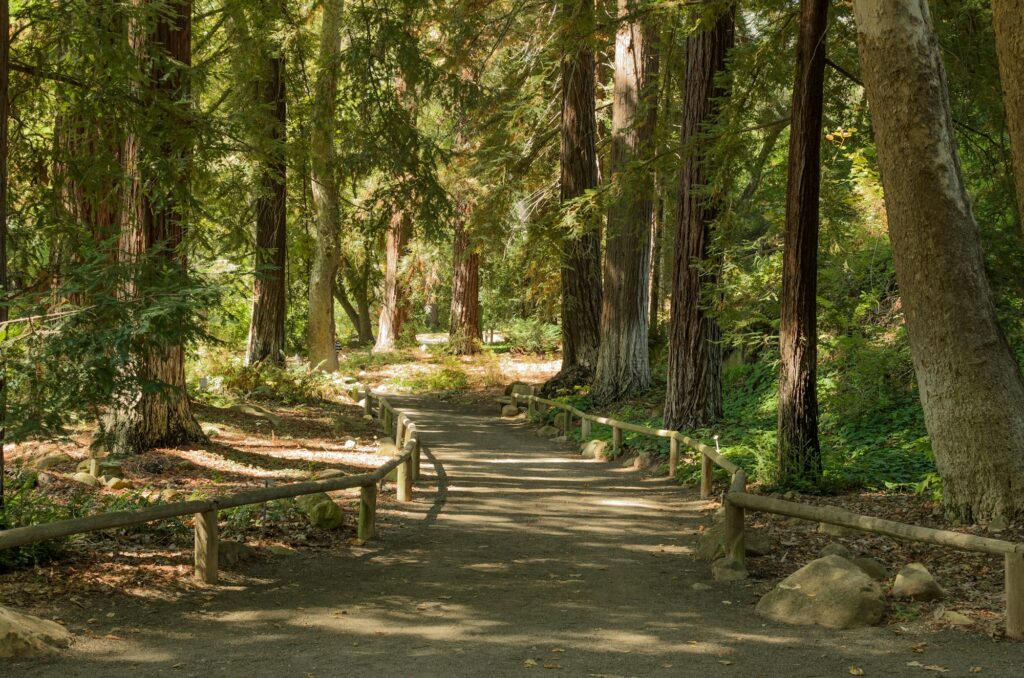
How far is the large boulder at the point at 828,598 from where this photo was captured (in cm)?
595

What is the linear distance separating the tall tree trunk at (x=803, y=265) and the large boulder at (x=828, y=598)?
3719 millimetres

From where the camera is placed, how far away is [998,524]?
7523 millimetres

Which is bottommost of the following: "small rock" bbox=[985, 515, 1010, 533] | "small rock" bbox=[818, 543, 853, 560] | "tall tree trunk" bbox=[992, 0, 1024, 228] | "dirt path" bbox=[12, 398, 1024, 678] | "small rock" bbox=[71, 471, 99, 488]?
"dirt path" bbox=[12, 398, 1024, 678]

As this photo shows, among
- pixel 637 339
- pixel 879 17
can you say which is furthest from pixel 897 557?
pixel 637 339

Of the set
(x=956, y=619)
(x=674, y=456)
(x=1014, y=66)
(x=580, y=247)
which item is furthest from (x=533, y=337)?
(x=1014, y=66)

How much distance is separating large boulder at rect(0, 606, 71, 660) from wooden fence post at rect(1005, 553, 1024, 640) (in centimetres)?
538

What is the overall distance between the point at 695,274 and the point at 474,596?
26.1ft

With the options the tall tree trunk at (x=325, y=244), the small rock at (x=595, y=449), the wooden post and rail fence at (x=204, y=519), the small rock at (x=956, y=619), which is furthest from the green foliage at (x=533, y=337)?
the small rock at (x=956, y=619)

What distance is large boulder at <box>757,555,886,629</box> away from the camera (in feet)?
19.5

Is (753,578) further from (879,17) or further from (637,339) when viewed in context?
(637,339)

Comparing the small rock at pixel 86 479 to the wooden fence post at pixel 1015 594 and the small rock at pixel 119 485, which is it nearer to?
the small rock at pixel 119 485

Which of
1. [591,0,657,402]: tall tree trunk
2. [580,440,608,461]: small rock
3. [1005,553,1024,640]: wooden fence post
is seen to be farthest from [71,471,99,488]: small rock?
[591,0,657,402]: tall tree trunk

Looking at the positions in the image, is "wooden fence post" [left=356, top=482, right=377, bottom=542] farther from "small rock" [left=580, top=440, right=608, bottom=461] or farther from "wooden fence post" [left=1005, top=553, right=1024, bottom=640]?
"small rock" [left=580, top=440, right=608, bottom=461]

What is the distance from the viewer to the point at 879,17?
26.4ft
